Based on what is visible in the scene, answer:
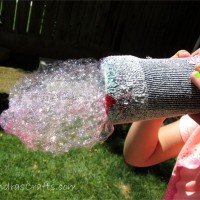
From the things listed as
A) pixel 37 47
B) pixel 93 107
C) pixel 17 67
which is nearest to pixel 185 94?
pixel 93 107

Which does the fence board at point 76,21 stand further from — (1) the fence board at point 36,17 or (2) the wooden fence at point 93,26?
(1) the fence board at point 36,17

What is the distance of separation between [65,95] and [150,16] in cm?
560

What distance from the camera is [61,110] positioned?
3.76ft

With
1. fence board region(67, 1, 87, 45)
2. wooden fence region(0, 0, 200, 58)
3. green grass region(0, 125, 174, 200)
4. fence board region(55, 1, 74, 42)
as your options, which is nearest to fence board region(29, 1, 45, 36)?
wooden fence region(0, 0, 200, 58)

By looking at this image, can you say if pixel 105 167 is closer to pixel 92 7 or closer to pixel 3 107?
pixel 3 107

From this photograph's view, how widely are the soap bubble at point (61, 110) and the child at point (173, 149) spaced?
0.44 metres

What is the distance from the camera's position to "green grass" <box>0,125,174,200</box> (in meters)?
3.25

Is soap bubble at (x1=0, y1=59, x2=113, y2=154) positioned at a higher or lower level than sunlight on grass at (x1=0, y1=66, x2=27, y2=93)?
higher

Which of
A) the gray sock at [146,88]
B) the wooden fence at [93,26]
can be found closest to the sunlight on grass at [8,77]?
the wooden fence at [93,26]

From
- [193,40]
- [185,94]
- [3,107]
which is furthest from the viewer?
[193,40]

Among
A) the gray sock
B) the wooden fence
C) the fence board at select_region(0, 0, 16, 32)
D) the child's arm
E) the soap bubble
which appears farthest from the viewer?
the wooden fence

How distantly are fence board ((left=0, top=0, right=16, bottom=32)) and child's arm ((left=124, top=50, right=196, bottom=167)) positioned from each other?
475 centimetres

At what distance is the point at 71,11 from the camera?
622 cm

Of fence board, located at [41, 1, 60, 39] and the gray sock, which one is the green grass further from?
fence board, located at [41, 1, 60, 39]
